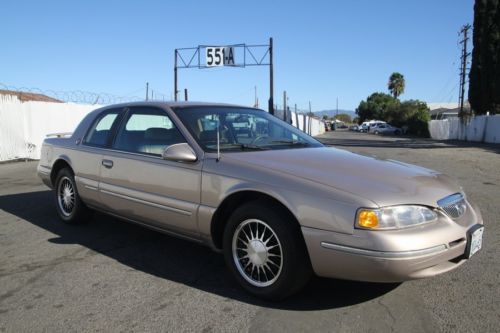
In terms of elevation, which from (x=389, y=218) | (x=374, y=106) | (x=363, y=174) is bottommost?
(x=389, y=218)

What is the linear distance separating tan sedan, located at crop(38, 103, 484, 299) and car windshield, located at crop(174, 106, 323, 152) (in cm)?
2

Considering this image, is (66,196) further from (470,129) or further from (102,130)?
(470,129)

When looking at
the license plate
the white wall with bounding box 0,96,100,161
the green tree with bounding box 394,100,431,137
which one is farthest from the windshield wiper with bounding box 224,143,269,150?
the green tree with bounding box 394,100,431,137

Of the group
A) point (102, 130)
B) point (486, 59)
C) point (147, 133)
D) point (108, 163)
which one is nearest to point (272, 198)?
point (147, 133)

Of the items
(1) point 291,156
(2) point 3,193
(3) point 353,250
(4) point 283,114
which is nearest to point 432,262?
(3) point 353,250

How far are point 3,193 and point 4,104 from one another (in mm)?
7049

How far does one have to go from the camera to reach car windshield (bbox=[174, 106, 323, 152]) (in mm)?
4277

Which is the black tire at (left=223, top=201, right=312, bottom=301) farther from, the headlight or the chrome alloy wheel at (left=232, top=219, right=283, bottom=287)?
the headlight

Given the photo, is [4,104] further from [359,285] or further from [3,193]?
[359,285]

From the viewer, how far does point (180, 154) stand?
156 inches

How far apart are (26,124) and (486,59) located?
91.0 feet

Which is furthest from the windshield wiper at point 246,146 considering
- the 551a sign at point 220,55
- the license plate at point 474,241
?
the 551a sign at point 220,55

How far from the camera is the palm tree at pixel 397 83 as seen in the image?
9919 cm

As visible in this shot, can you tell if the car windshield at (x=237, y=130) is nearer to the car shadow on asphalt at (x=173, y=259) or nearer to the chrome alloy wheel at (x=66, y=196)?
the car shadow on asphalt at (x=173, y=259)
